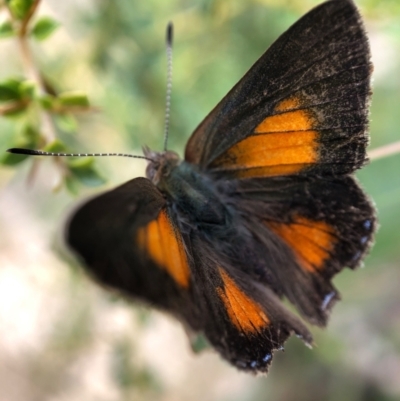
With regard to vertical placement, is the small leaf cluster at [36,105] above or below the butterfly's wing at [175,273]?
above

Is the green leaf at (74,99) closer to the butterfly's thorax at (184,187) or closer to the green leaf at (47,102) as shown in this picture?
the green leaf at (47,102)

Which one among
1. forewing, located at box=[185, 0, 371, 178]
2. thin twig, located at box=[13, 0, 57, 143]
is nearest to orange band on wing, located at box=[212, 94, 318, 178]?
forewing, located at box=[185, 0, 371, 178]

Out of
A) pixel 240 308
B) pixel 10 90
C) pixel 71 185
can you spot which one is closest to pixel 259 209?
pixel 240 308

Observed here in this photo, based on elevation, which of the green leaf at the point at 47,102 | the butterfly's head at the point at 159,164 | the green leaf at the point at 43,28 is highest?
the green leaf at the point at 43,28

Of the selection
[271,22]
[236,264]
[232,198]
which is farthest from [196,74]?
[236,264]

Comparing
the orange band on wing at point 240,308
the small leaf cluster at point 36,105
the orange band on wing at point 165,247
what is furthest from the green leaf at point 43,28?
the orange band on wing at point 240,308

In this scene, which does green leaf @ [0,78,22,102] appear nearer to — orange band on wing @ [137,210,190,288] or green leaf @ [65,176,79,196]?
green leaf @ [65,176,79,196]

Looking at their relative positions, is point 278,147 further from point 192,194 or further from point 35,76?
point 35,76
